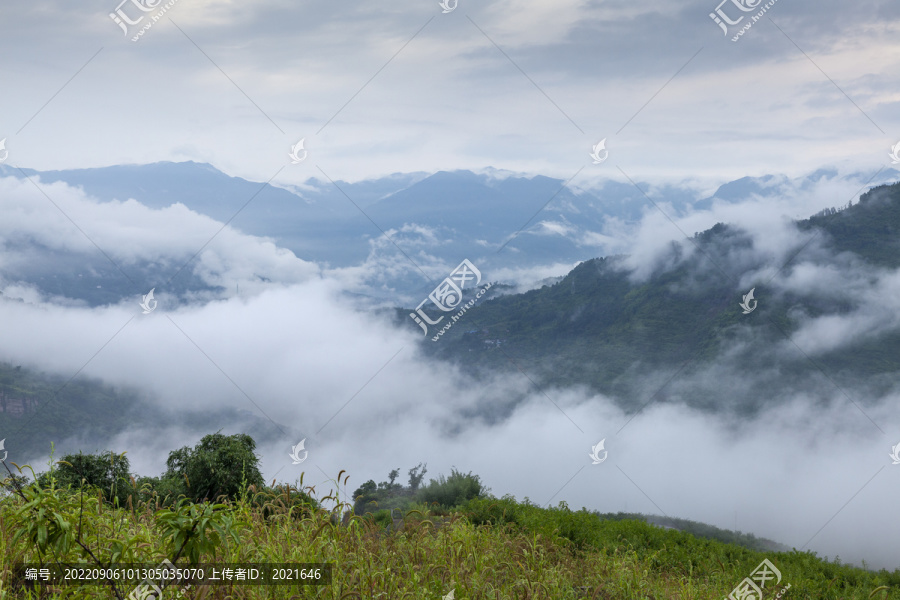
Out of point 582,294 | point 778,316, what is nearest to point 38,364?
point 582,294

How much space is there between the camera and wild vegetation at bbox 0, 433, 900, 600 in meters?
4.27

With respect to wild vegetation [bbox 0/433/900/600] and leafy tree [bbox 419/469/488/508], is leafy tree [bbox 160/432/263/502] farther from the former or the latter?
leafy tree [bbox 419/469/488/508]

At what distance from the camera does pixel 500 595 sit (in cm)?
485

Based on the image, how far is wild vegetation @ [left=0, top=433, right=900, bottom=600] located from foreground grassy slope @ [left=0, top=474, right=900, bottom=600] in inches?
0.6

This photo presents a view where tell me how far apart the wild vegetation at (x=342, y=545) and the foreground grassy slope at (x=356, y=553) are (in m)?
0.02

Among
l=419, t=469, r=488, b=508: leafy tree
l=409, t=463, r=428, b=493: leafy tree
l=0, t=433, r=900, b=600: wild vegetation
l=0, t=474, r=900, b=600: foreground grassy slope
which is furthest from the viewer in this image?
l=409, t=463, r=428, b=493: leafy tree

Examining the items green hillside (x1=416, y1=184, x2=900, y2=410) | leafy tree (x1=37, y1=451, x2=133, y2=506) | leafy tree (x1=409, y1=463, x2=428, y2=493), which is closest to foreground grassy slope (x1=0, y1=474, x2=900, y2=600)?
leafy tree (x1=37, y1=451, x2=133, y2=506)

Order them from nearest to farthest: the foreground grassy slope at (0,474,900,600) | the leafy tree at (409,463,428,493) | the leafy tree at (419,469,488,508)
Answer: the foreground grassy slope at (0,474,900,600) < the leafy tree at (419,469,488,508) < the leafy tree at (409,463,428,493)

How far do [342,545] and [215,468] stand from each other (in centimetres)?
474

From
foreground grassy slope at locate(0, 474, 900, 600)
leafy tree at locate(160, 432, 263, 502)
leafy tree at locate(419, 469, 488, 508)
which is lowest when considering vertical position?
foreground grassy slope at locate(0, 474, 900, 600)

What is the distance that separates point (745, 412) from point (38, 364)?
538ft

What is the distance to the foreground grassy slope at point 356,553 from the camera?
13.5ft

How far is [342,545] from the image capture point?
5.31m

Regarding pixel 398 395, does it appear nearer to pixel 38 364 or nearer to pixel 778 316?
pixel 38 364
